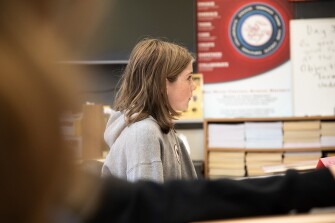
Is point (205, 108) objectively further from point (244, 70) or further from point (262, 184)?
point (262, 184)

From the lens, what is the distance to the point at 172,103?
1569 millimetres

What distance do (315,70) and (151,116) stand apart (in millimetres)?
2453

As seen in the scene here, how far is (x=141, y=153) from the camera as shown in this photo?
1.25 m

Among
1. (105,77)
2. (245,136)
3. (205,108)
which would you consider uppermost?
(105,77)

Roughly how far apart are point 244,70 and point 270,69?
0.79ft

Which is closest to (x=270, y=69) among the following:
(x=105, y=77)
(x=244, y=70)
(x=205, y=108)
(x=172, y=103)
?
(x=244, y=70)

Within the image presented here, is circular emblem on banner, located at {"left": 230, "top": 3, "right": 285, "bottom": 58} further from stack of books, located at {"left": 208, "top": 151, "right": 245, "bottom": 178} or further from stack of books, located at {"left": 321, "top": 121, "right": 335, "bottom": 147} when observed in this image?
stack of books, located at {"left": 208, "top": 151, "right": 245, "bottom": 178}

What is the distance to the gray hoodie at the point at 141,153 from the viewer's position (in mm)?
1232

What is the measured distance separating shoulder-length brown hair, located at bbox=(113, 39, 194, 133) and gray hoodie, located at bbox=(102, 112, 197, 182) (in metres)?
0.04

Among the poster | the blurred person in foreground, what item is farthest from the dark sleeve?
the poster

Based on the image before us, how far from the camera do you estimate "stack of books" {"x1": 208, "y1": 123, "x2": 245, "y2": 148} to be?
3221 millimetres

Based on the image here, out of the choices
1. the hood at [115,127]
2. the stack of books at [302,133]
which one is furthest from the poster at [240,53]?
the hood at [115,127]

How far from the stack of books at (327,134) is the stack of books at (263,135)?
0.34 meters

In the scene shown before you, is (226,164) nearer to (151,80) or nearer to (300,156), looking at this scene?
(300,156)
